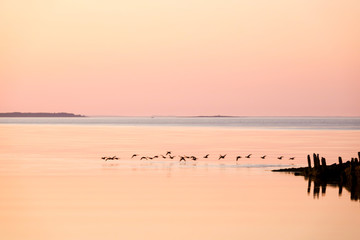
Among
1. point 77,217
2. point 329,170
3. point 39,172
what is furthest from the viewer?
point 39,172

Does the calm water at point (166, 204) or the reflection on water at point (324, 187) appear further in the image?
the reflection on water at point (324, 187)

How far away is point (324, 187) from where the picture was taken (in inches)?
1608

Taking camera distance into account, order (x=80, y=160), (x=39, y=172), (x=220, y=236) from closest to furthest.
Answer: (x=220, y=236), (x=39, y=172), (x=80, y=160)

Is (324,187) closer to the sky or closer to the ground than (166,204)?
closer to the sky

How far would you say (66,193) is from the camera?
125 feet

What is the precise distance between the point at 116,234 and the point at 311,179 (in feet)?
66.8

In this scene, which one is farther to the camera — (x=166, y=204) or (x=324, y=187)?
(x=324, y=187)

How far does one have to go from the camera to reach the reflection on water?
37.4m

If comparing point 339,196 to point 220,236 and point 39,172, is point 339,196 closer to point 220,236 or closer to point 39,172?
point 220,236

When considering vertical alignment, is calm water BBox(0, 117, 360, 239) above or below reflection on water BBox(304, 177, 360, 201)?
below

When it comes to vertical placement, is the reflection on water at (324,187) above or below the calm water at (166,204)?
above

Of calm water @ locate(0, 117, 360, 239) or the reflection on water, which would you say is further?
the reflection on water

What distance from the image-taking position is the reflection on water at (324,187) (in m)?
37.4

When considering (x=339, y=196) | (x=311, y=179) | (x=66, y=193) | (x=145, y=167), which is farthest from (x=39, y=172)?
(x=339, y=196)
